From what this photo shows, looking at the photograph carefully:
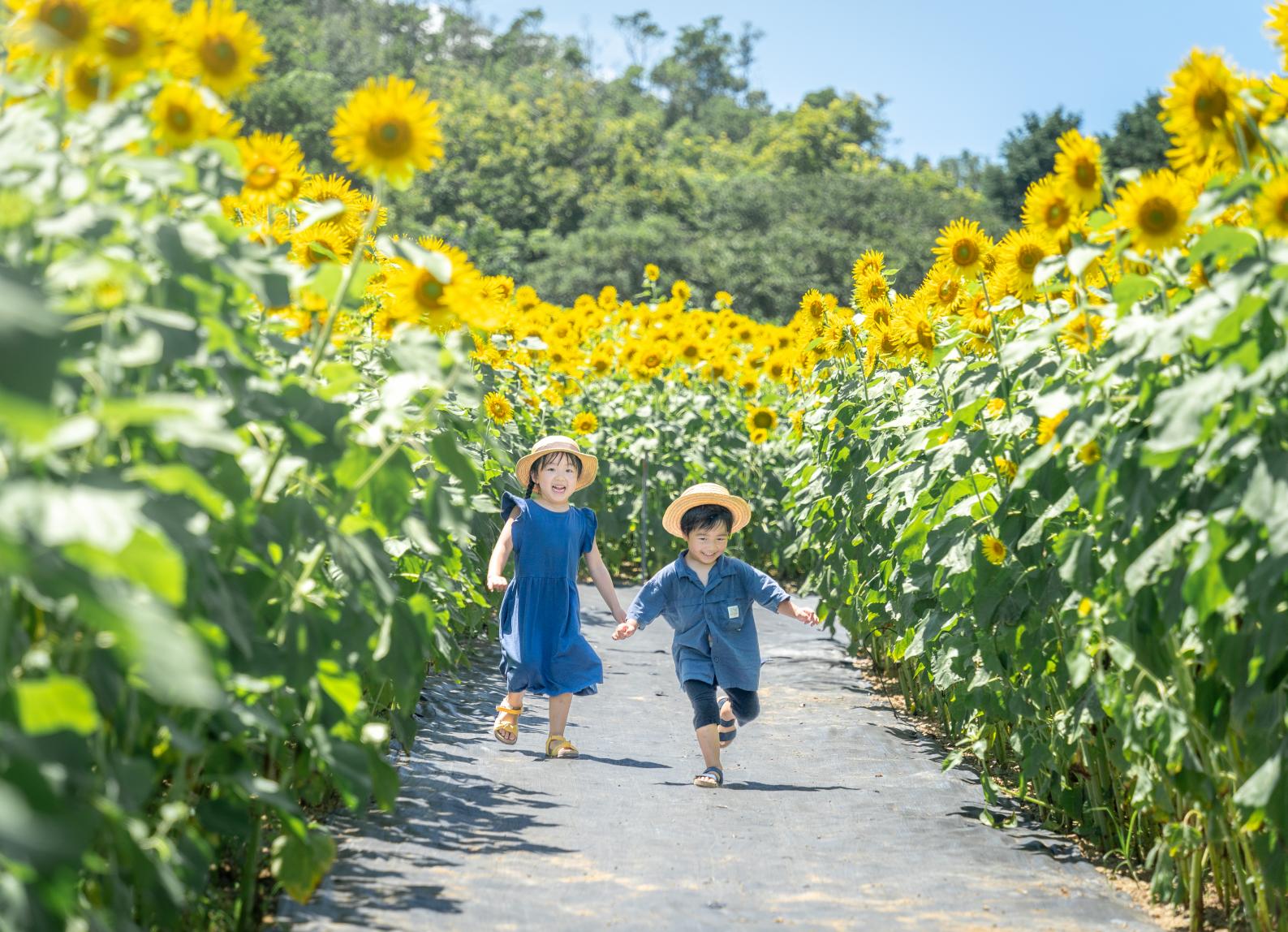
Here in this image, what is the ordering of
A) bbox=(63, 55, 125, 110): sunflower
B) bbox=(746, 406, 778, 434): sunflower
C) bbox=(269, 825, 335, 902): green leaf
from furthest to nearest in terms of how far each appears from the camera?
bbox=(746, 406, 778, 434): sunflower < bbox=(269, 825, 335, 902): green leaf < bbox=(63, 55, 125, 110): sunflower

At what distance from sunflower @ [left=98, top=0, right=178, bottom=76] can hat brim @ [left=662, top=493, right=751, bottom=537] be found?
3.75m

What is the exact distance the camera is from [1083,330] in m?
3.89

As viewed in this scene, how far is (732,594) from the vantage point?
5.90 metres

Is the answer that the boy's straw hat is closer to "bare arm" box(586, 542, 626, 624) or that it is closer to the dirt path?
"bare arm" box(586, 542, 626, 624)

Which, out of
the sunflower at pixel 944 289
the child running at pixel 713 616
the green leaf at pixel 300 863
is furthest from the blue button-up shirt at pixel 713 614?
the green leaf at pixel 300 863

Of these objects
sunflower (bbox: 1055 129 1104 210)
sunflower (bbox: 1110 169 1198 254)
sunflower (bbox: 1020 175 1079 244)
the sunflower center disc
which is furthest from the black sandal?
the sunflower center disc

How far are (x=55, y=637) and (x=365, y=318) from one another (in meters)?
3.34

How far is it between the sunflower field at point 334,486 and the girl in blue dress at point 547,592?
1240mm

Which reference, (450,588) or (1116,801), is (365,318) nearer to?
(450,588)

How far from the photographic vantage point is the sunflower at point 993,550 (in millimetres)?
4402

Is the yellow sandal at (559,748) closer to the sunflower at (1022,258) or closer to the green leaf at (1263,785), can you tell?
the sunflower at (1022,258)

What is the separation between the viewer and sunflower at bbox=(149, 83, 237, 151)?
9.13 feet

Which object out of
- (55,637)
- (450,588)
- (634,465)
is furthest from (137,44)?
(634,465)

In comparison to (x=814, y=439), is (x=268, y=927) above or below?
below
